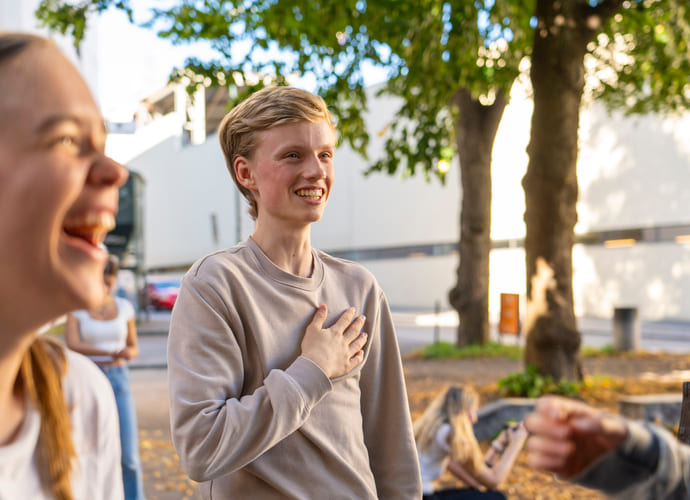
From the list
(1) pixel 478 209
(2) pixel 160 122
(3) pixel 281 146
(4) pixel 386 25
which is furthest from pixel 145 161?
(3) pixel 281 146

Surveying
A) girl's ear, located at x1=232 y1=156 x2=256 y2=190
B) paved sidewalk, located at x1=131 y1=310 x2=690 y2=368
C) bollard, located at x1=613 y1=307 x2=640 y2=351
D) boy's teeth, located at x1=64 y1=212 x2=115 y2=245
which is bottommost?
paved sidewalk, located at x1=131 y1=310 x2=690 y2=368

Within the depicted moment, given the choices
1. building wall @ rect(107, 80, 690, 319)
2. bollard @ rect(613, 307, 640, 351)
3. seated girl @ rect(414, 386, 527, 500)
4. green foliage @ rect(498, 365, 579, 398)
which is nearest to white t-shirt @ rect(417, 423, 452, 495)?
seated girl @ rect(414, 386, 527, 500)

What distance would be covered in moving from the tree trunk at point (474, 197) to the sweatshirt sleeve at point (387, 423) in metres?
11.9

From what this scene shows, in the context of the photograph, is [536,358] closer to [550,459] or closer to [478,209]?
[478,209]

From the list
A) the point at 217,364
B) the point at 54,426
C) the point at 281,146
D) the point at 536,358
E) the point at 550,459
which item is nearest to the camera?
the point at 54,426

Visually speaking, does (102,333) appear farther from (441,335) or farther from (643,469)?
(441,335)

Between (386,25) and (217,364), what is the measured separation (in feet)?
24.2

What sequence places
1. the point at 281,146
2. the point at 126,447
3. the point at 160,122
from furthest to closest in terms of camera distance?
the point at 160,122 < the point at 126,447 < the point at 281,146

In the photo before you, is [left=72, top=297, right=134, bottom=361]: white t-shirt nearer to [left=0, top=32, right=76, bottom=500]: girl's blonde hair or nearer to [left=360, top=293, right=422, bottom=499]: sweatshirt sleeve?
[left=360, top=293, right=422, bottom=499]: sweatshirt sleeve

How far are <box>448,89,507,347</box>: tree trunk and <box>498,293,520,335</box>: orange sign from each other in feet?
3.22

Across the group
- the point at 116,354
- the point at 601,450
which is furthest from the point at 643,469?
the point at 116,354

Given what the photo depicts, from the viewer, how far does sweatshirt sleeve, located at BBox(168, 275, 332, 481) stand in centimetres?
157

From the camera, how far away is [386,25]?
844 cm

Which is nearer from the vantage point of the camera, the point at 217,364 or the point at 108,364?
the point at 217,364
